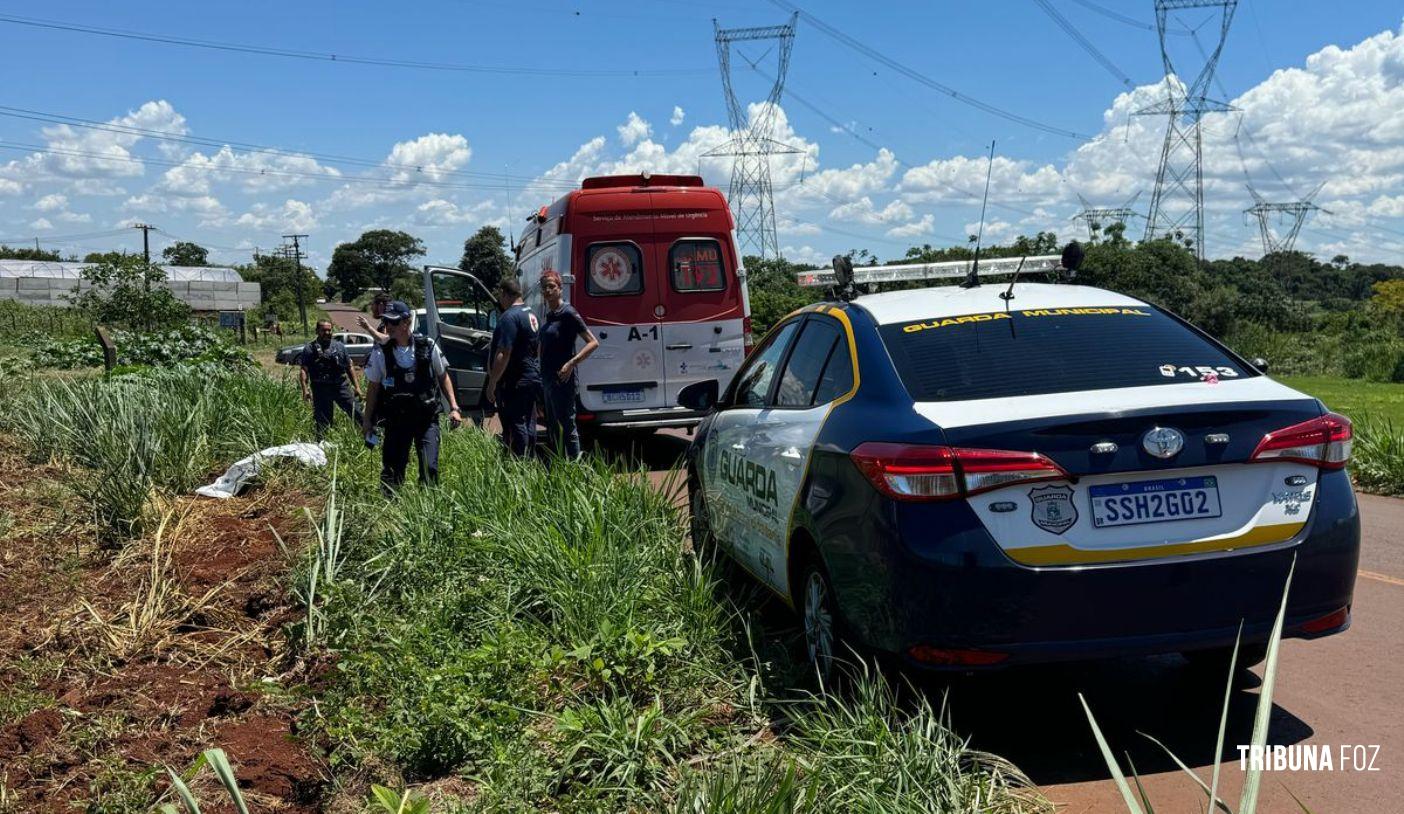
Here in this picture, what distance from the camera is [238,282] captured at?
330 ft

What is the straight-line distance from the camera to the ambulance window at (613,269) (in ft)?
40.0

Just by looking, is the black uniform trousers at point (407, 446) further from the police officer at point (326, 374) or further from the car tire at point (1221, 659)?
A: the car tire at point (1221, 659)

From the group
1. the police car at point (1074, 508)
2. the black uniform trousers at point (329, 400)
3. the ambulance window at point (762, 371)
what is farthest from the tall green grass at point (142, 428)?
the police car at point (1074, 508)

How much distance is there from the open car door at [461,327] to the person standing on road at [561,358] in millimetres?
6828

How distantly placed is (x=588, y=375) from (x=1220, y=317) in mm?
49781

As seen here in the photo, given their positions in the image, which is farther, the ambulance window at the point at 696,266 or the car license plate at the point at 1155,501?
the ambulance window at the point at 696,266

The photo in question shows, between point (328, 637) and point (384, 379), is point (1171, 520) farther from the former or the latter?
point (384, 379)

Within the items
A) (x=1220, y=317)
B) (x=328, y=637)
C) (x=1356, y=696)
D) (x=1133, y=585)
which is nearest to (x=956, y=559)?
(x=1133, y=585)

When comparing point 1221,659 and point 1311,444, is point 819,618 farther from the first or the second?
point 1311,444

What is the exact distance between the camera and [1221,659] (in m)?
4.62

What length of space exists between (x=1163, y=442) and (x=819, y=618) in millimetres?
1503

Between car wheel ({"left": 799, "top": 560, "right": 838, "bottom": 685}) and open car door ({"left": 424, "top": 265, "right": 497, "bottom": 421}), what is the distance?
12190 millimetres

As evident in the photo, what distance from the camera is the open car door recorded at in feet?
54.1

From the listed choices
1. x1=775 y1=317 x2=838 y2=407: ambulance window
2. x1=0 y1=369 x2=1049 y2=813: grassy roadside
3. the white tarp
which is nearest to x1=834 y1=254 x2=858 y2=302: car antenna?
x1=775 y1=317 x2=838 y2=407: ambulance window
